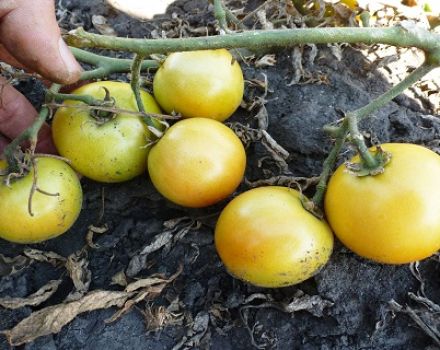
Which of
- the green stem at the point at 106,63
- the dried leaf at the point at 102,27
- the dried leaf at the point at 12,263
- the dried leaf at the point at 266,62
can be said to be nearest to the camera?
the dried leaf at the point at 12,263

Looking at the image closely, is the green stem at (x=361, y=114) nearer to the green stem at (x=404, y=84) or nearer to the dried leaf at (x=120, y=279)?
the green stem at (x=404, y=84)

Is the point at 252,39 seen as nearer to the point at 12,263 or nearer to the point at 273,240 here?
the point at 273,240

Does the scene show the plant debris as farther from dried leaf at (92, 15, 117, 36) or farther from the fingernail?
dried leaf at (92, 15, 117, 36)

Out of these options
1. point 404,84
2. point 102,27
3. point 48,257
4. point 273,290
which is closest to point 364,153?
point 404,84

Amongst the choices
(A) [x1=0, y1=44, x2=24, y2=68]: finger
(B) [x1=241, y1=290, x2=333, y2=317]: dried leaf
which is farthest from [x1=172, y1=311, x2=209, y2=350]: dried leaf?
(A) [x1=0, y1=44, x2=24, y2=68]: finger

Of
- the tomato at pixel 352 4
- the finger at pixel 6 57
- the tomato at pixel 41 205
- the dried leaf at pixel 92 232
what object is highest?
the tomato at pixel 352 4

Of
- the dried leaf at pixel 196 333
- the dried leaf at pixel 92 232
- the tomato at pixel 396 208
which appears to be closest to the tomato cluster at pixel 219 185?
the tomato at pixel 396 208

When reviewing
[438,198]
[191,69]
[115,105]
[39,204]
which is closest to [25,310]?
[39,204]

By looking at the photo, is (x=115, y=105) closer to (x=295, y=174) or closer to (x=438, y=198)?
(x=295, y=174)
